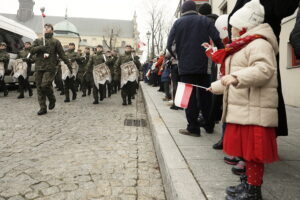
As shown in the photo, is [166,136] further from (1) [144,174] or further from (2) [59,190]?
(2) [59,190]

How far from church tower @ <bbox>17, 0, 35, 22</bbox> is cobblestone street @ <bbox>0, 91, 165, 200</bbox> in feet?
295

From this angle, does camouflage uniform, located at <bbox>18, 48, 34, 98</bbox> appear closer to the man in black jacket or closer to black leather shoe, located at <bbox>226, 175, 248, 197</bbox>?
the man in black jacket

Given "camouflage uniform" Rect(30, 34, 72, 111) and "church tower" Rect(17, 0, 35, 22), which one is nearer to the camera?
"camouflage uniform" Rect(30, 34, 72, 111)

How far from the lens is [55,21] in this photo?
326ft

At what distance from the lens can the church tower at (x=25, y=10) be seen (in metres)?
86.7

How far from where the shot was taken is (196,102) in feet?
14.6

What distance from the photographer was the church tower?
284 feet

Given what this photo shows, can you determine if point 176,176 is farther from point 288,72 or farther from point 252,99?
point 288,72

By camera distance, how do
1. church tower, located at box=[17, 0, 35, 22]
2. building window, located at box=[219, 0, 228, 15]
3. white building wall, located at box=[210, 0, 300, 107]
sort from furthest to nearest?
church tower, located at box=[17, 0, 35, 22] < building window, located at box=[219, 0, 228, 15] < white building wall, located at box=[210, 0, 300, 107]

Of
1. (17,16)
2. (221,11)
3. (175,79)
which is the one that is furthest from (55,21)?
(175,79)

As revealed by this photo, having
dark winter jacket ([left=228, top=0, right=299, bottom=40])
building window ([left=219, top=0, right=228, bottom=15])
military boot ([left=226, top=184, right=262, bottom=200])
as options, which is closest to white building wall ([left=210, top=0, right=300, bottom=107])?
building window ([left=219, top=0, right=228, bottom=15])

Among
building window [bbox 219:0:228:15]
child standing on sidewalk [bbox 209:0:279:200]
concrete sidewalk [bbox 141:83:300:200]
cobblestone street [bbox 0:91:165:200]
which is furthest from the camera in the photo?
building window [bbox 219:0:228:15]

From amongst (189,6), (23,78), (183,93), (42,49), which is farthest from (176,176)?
(23,78)

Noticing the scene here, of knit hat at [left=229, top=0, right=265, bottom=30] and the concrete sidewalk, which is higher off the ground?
knit hat at [left=229, top=0, right=265, bottom=30]
